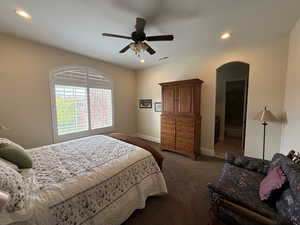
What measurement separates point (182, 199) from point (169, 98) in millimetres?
2456

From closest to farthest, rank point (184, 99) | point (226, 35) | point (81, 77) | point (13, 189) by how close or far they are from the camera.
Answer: point (13, 189)
point (226, 35)
point (184, 99)
point (81, 77)

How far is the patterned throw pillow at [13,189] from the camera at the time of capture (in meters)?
0.88

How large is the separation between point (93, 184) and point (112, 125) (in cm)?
332

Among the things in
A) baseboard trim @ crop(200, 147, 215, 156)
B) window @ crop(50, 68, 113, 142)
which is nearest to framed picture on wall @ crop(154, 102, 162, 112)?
window @ crop(50, 68, 113, 142)

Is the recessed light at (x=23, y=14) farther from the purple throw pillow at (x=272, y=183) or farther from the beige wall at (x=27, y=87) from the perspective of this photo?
the purple throw pillow at (x=272, y=183)

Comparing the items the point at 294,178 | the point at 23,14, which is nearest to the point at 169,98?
the point at 294,178

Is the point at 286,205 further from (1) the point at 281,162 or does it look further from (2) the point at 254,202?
(1) the point at 281,162

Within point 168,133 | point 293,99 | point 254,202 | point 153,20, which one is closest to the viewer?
point 254,202

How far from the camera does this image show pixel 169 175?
2660mm

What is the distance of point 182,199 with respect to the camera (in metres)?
2.00

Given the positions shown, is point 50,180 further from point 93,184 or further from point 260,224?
point 260,224

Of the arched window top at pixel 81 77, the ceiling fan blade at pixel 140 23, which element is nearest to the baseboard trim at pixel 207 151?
the ceiling fan blade at pixel 140 23

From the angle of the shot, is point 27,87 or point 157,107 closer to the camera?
point 27,87

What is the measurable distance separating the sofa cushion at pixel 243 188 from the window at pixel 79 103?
361 cm
